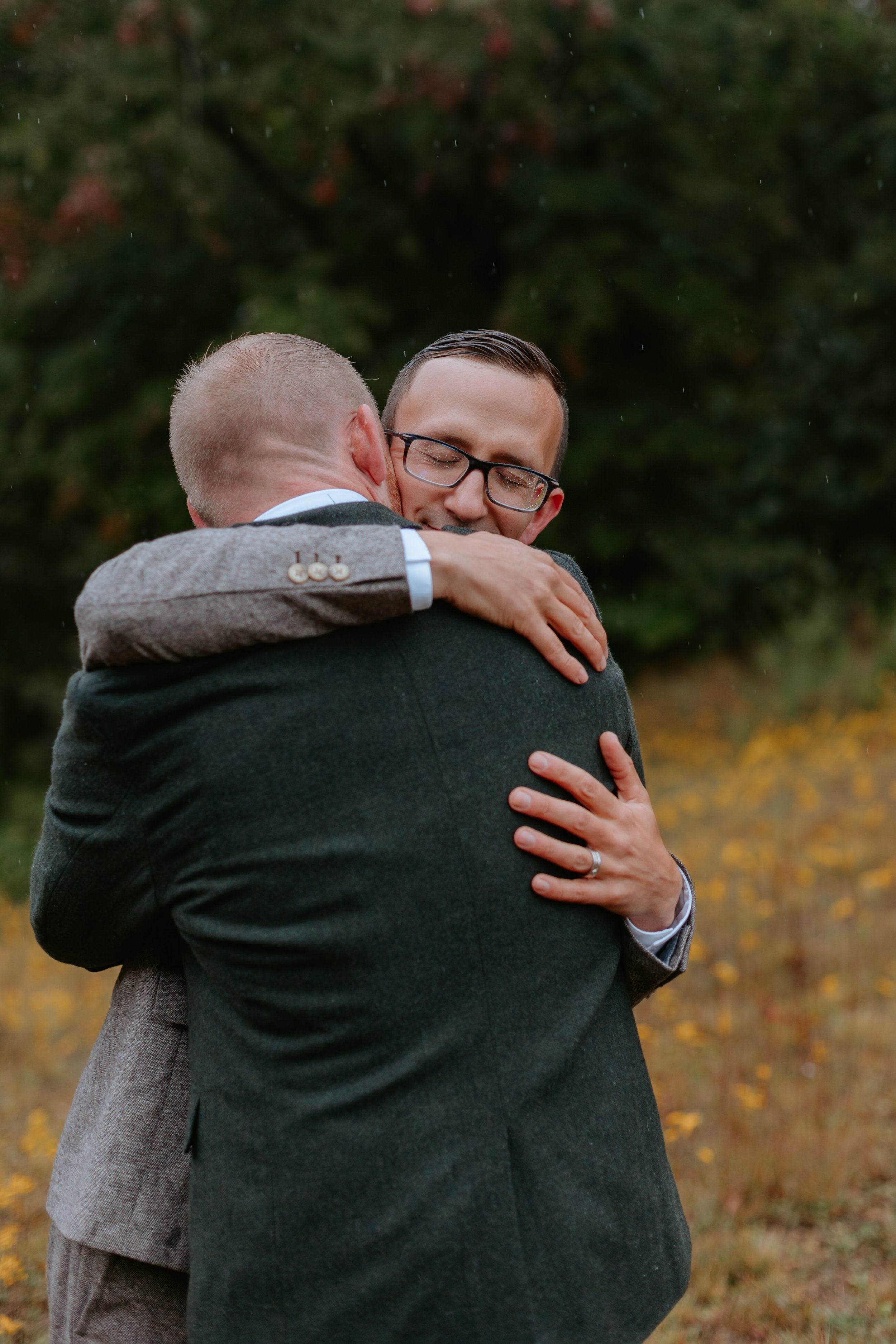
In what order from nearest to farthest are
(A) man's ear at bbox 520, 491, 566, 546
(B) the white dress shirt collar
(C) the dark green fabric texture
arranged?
(C) the dark green fabric texture < (B) the white dress shirt collar < (A) man's ear at bbox 520, 491, 566, 546

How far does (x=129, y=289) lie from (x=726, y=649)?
8.32m

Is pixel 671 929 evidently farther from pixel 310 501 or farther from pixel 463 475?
pixel 463 475

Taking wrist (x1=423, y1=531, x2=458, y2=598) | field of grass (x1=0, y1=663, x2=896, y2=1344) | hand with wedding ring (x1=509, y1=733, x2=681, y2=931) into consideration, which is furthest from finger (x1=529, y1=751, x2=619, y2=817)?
field of grass (x1=0, y1=663, x2=896, y2=1344)

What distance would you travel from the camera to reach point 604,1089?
4.93 ft

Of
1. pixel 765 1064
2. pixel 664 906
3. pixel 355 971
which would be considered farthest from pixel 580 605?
pixel 765 1064

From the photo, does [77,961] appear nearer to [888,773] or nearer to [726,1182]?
[726,1182]

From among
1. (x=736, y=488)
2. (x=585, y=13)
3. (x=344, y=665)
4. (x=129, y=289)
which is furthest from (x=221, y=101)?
(x=344, y=665)

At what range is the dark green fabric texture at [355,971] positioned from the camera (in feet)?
4.44

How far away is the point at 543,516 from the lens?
248 centimetres

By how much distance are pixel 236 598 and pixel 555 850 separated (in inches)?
19.6

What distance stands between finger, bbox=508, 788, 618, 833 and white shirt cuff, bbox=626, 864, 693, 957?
0.60 ft

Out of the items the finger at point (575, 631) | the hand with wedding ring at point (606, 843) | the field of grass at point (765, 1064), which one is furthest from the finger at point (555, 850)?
the field of grass at point (765, 1064)

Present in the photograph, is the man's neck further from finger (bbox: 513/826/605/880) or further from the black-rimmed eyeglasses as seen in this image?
the black-rimmed eyeglasses

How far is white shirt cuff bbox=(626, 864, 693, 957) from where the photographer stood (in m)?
1.69
